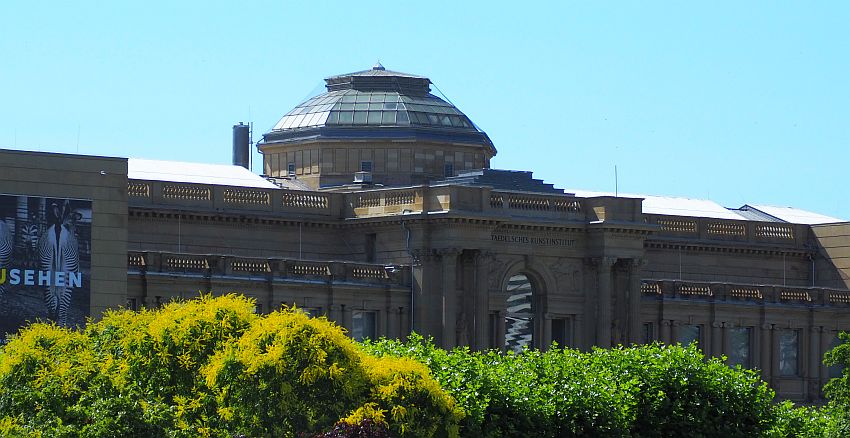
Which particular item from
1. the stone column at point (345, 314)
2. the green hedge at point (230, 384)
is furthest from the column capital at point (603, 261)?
the green hedge at point (230, 384)

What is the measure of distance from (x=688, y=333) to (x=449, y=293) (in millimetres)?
18111

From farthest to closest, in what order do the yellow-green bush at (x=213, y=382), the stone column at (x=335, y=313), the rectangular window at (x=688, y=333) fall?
1. the rectangular window at (x=688, y=333)
2. the stone column at (x=335, y=313)
3. the yellow-green bush at (x=213, y=382)

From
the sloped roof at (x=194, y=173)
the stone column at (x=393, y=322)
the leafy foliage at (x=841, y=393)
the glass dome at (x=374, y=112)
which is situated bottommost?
the leafy foliage at (x=841, y=393)

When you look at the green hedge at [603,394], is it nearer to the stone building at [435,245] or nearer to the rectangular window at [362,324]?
the stone building at [435,245]

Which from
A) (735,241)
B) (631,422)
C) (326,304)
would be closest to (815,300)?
(735,241)

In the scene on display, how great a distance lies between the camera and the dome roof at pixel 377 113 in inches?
5221

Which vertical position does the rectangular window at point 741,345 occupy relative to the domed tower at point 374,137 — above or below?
below

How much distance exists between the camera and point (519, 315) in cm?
12281

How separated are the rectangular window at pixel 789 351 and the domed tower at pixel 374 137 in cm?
1708

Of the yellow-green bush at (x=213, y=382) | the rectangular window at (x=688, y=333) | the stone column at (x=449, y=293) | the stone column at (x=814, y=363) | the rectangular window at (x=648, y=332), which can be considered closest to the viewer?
the yellow-green bush at (x=213, y=382)

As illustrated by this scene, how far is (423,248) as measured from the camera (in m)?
118

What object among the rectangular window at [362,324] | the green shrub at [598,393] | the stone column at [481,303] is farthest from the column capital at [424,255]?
the green shrub at [598,393]

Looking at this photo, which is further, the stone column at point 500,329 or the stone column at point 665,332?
the stone column at point 665,332

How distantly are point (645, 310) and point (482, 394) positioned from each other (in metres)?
43.0
